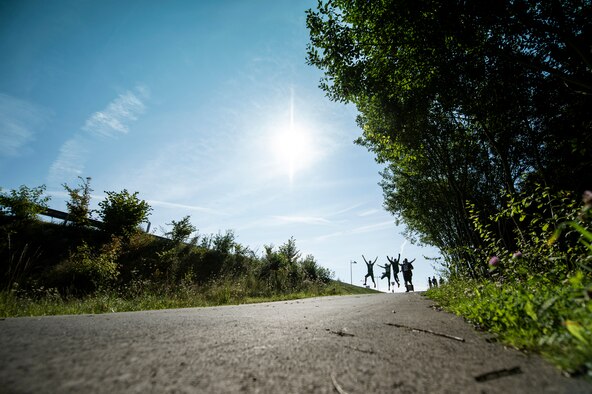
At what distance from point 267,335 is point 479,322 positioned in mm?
2212

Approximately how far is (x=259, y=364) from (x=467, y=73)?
9794 mm

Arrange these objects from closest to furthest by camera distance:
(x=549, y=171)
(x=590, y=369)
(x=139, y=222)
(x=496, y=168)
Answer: (x=590, y=369), (x=549, y=171), (x=496, y=168), (x=139, y=222)

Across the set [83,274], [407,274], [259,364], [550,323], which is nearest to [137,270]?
[83,274]

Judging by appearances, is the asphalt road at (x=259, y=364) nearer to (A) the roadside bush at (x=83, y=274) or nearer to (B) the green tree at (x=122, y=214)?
(A) the roadside bush at (x=83, y=274)

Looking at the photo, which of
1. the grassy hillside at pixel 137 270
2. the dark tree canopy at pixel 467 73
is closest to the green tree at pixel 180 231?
the grassy hillside at pixel 137 270

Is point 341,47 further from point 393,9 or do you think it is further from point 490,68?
point 490,68

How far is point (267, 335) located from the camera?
8.27 feet

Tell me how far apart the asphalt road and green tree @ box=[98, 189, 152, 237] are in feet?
55.8

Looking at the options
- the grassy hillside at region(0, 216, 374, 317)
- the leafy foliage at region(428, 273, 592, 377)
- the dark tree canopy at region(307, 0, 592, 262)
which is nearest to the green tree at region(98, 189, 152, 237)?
the grassy hillside at region(0, 216, 374, 317)

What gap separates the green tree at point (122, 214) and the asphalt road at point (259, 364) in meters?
17.0

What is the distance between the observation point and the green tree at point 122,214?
17078mm

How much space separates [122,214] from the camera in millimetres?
17250

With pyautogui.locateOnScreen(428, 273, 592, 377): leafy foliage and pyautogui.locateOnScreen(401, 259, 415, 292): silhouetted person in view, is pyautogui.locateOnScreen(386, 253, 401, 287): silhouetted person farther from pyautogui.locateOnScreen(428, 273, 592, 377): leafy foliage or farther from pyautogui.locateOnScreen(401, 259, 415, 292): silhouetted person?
pyautogui.locateOnScreen(428, 273, 592, 377): leafy foliage

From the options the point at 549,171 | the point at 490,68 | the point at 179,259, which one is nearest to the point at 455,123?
the point at 490,68
